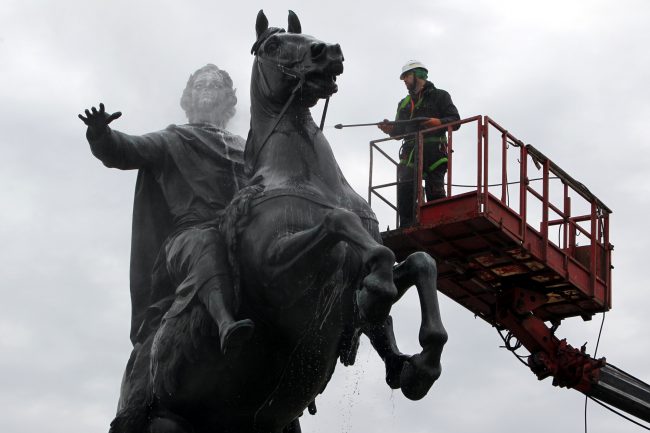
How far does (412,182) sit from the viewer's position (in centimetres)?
2222

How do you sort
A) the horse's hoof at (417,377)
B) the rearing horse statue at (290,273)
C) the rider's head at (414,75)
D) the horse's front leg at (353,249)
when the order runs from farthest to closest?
the rider's head at (414,75) → the rearing horse statue at (290,273) → the horse's hoof at (417,377) → the horse's front leg at (353,249)

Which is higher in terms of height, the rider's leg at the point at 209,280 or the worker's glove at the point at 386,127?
the worker's glove at the point at 386,127

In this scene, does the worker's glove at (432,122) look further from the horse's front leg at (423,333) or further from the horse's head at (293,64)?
the horse's front leg at (423,333)

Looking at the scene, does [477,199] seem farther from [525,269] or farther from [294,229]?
[294,229]

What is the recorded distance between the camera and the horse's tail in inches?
463

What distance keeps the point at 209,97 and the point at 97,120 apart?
158cm

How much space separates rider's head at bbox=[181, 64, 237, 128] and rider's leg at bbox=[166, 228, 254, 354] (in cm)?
168

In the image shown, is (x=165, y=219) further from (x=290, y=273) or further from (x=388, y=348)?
(x=388, y=348)

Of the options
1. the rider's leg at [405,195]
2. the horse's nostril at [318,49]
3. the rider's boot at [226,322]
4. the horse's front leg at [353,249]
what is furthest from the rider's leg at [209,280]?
the rider's leg at [405,195]

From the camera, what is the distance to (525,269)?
23.7 m

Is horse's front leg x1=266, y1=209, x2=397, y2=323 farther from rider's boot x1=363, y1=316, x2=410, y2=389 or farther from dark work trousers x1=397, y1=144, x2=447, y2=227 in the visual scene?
dark work trousers x1=397, y1=144, x2=447, y2=227

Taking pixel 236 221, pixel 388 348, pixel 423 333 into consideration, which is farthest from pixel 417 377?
pixel 236 221

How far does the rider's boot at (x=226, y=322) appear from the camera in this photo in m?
11.2

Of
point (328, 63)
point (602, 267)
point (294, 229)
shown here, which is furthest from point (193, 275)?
point (602, 267)
